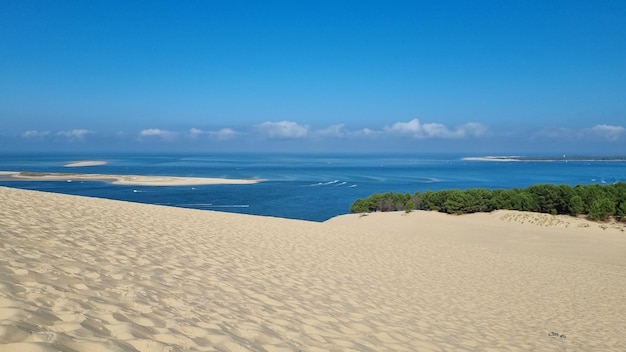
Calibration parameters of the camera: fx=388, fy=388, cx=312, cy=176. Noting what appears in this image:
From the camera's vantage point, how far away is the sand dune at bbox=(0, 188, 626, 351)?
3797 millimetres

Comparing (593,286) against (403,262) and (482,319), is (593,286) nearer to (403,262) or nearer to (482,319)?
(403,262)

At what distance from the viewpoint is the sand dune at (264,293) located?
3797 mm

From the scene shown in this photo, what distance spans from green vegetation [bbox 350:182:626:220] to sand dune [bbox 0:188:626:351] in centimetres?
1477

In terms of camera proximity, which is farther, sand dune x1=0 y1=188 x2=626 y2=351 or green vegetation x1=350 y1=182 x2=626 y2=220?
green vegetation x1=350 y1=182 x2=626 y2=220

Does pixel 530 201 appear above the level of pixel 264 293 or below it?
below

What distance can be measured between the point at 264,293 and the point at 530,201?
29.0 m

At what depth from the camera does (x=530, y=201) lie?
97.2ft

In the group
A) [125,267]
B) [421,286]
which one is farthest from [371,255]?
[125,267]

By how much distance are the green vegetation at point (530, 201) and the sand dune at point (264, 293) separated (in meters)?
14.8

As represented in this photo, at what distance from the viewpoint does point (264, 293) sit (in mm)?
6379

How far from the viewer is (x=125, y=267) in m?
5.98

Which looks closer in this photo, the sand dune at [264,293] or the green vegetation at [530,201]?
the sand dune at [264,293]

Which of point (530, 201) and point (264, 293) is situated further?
point (530, 201)

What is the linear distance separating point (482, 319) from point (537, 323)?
1.20 metres
